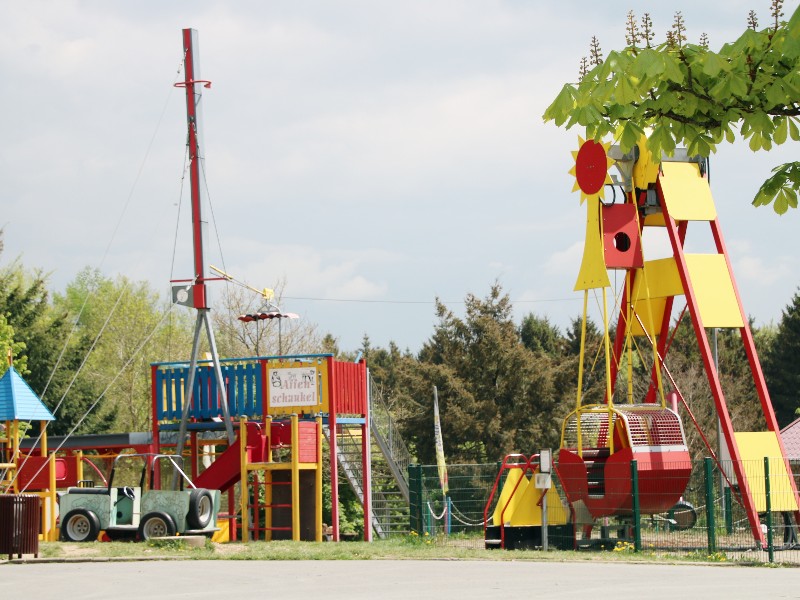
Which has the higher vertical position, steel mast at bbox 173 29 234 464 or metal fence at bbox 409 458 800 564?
steel mast at bbox 173 29 234 464

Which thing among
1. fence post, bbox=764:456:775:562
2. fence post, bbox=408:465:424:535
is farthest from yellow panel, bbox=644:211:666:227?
fence post, bbox=408:465:424:535

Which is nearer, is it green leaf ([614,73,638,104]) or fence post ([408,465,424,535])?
green leaf ([614,73,638,104])

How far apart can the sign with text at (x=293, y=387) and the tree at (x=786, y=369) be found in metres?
41.1

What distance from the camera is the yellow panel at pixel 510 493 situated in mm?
22578

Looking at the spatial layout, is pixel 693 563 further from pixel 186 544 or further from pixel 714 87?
pixel 714 87

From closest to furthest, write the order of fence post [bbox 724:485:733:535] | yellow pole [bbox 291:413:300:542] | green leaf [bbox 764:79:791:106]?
green leaf [bbox 764:79:791:106]
fence post [bbox 724:485:733:535]
yellow pole [bbox 291:413:300:542]

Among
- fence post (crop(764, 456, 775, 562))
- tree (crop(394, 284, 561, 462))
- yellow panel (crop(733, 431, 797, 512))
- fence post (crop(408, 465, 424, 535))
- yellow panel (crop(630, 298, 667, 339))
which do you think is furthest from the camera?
tree (crop(394, 284, 561, 462))

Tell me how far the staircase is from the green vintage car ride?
6688 mm

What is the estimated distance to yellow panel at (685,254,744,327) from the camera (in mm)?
23750

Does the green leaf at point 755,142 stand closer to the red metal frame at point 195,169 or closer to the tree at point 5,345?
the red metal frame at point 195,169

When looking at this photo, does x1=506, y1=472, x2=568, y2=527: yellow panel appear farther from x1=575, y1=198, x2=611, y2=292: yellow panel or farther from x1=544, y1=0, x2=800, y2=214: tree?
x1=544, y1=0, x2=800, y2=214: tree

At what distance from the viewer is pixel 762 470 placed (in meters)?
22.5

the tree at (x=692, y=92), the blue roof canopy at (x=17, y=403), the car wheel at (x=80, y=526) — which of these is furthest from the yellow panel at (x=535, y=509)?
the tree at (x=692, y=92)

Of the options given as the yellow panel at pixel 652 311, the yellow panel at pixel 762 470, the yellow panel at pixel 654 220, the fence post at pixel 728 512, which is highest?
the yellow panel at pixel 654 220
